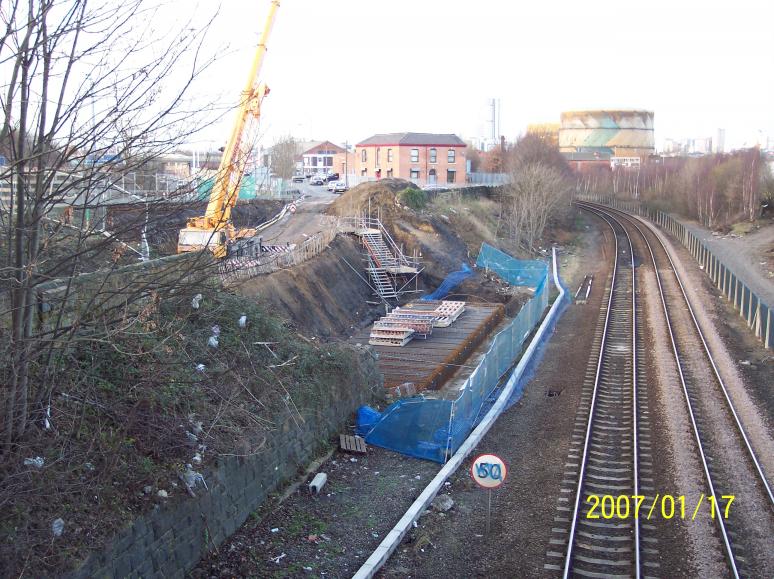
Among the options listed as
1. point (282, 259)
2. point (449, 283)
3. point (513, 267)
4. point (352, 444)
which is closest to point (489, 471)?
point (352, 444)

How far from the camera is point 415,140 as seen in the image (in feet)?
208

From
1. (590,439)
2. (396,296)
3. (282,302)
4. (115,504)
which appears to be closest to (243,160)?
(115,504)

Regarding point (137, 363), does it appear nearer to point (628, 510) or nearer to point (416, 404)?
point (416, 404)

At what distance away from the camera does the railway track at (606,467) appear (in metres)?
9.10

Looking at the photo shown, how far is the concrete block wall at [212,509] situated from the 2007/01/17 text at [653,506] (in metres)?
Answer: 4.42

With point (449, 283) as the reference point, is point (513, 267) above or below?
above

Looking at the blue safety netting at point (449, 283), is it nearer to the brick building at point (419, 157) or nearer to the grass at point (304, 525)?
the grass at point (304, 525)

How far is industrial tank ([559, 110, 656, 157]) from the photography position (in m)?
124

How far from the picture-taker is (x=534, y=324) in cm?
2336

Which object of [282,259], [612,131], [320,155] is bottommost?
[282,259]

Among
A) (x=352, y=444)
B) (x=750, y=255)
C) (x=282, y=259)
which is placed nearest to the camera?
(x=352, y=444)

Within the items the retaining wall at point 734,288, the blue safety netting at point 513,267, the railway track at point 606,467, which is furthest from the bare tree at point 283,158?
the railway track at point 606,467

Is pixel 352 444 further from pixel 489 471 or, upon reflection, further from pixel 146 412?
pixel 146 412

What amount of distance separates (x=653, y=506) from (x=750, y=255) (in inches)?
1269
